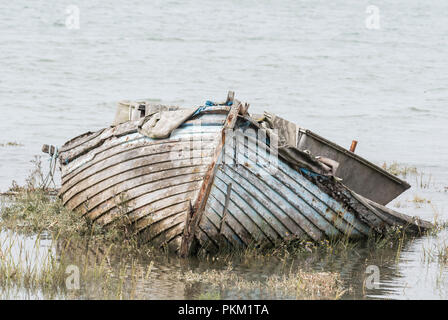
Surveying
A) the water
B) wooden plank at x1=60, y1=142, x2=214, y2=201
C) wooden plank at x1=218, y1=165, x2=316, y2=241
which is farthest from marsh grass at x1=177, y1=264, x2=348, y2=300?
wooden plank at x1=60, y1=142, x2=214, y2=201

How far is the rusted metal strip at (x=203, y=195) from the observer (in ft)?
23.9

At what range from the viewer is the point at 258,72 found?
27719mm

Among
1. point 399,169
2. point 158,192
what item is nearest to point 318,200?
point 158,192

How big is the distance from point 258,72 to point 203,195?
20.8m

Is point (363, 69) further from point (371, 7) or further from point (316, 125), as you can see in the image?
point (371, 7)

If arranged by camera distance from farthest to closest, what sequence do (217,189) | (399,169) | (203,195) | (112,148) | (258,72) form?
(258,72) → (399,169) → (112,148) → (217,189) → (203,195)

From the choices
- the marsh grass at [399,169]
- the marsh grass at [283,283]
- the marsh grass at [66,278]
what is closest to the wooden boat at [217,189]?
the marsh grass at [283,283]

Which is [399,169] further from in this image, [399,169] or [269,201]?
[269,201]

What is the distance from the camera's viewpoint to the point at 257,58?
30078mm

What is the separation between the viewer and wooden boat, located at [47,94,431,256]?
7.43 meters

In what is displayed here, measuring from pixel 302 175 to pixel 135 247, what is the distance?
1.94 m

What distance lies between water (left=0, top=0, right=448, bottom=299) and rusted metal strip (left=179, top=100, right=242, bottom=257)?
2.32 feet

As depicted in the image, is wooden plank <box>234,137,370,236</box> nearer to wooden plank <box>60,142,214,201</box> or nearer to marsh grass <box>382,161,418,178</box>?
wooden plank <box>60,142,214,201</box>

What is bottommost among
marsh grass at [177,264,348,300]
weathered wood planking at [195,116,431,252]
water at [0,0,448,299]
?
marsh grass at [177,264,348,300]
